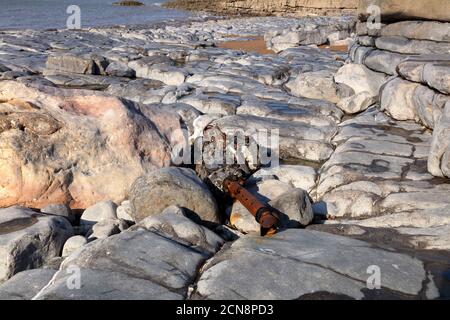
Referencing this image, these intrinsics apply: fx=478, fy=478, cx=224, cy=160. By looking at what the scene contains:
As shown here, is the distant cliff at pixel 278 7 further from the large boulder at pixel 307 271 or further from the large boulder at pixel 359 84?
the large boulder at pixel 307 271

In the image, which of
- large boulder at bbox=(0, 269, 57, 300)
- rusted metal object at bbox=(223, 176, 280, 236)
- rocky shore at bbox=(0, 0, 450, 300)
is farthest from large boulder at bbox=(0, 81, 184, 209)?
large boulder at bbox=(0, 269, 57, 300)

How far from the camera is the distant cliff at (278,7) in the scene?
144 ft

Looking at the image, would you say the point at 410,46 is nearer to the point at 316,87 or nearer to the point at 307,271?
the point at 316,87

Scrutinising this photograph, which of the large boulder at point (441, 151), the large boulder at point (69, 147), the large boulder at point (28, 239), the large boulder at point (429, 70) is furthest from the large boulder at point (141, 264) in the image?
the large boulder at point (429, 70)

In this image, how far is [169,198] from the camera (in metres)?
4.68

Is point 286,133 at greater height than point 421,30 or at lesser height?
lesser

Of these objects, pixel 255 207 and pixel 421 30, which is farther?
pixel 421 30

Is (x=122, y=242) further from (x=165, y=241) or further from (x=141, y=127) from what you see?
(x=141, y=127)

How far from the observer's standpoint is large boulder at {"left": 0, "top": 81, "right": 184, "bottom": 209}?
5.17 m

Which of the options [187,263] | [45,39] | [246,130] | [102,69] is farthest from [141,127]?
[45,39]

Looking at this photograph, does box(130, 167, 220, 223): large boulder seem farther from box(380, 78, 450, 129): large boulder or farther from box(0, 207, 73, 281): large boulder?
box(380, 78, 450, 129): large boulder

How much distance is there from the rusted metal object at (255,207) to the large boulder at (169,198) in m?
0.31

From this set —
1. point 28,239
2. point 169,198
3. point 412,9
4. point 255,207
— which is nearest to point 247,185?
point 255,207

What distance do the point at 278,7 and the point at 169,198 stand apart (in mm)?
46718
